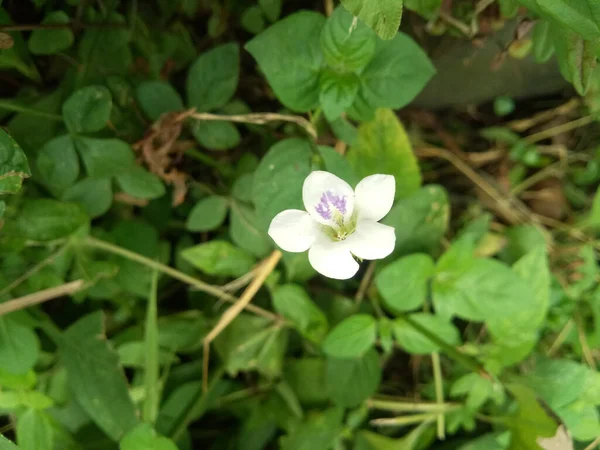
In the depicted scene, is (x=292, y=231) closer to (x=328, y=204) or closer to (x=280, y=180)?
(x=328, y=204)

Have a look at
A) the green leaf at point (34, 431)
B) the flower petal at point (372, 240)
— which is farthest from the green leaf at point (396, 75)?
the green leaf at point (34, 431)

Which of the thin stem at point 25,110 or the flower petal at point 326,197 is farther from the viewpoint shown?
the thin stem at point 25,110

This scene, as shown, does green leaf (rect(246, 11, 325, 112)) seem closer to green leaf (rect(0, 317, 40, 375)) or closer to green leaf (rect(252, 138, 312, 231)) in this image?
green leaf (rect(252, 138, 312, 231))

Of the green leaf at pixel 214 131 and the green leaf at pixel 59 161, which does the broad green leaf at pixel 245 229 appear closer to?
the green leaf at pixel 214 131

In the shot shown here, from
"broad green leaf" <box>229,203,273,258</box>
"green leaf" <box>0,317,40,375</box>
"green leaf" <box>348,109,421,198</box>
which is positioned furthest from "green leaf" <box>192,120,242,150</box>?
"green leaf" <box>0,317,40,375</box>

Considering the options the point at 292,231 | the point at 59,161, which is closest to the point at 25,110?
the point at 59,161
